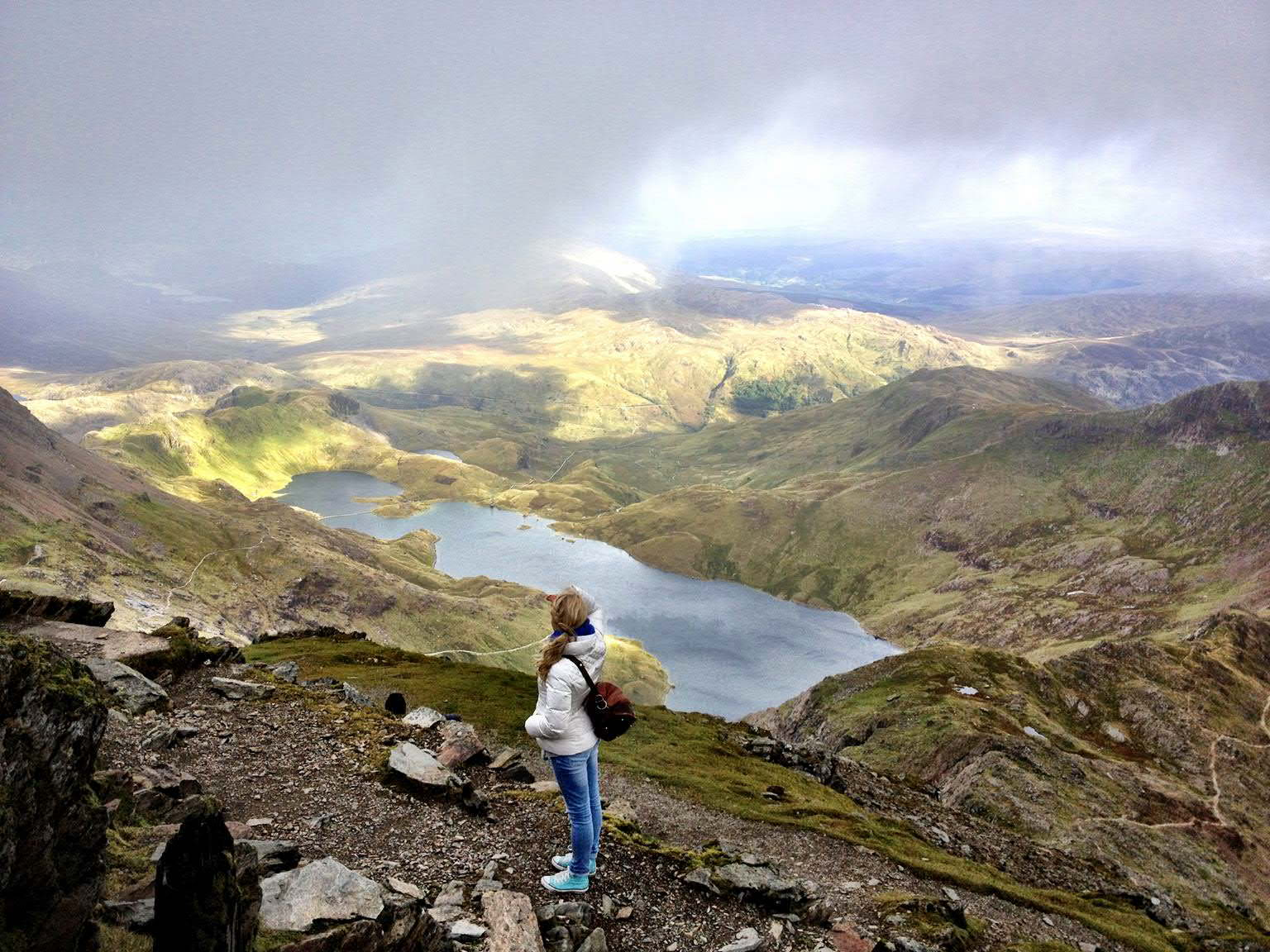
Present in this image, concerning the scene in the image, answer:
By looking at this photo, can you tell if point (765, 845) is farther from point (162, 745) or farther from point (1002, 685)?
point (1002, 685)

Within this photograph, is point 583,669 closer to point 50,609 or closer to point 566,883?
point 566,883

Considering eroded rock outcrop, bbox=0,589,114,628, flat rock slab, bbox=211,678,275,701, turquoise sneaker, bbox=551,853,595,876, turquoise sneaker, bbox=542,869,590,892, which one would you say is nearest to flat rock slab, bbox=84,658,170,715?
flat rock slab, bbox=211,678,275,701

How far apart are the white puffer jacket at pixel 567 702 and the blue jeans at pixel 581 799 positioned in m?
0.31

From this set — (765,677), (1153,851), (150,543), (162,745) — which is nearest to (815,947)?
(162,745)

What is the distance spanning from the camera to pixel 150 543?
7136 inches

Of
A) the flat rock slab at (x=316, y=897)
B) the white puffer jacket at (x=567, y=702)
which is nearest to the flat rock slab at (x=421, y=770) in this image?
the flat rock slab at (x=316, y=897)

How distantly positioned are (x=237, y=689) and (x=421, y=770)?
12633 millimetres

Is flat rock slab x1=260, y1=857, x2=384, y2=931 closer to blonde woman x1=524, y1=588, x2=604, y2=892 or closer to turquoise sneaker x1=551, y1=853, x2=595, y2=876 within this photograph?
blonde woman x1=524, y1=588, x2=604, y2=892

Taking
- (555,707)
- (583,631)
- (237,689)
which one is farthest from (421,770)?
(237,689)

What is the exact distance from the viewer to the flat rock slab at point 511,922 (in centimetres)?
1270

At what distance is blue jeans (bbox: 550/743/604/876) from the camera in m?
13.2

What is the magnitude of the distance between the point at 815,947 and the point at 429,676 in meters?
45.3

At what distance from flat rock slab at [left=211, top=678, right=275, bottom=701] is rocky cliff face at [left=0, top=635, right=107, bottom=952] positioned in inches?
829

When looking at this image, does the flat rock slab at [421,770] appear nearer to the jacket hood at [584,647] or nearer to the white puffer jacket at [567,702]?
the white puffer jacket at [567,702]
